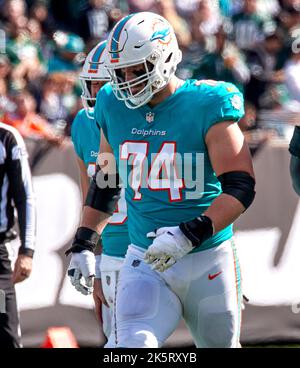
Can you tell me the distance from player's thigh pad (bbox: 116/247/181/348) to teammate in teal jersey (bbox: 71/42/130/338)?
1011 mm

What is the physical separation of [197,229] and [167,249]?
0.16 metres

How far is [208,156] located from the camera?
4383 mm

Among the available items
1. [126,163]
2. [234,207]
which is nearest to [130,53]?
[126,163]

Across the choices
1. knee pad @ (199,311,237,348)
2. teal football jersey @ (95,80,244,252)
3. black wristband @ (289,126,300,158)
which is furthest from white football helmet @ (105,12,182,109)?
knee pad @ (199,311,237,348)

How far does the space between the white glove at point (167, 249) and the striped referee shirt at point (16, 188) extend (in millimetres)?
1742

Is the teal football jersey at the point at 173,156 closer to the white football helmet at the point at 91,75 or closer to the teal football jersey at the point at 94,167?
the teal football jersey at the point at 94,167

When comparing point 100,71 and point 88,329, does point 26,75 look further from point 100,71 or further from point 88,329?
point 100,71

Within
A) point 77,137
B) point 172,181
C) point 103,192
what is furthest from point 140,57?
point 77,137

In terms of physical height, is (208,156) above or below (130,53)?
below

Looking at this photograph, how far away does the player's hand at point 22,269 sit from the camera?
5645 millimetres

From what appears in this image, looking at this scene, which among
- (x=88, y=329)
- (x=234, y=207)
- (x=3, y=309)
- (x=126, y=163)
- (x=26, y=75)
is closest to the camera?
(x=234, y=207)

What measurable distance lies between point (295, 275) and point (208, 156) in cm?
321

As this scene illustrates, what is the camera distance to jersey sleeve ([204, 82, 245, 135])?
169 inches

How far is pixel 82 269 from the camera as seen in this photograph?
463 cm
